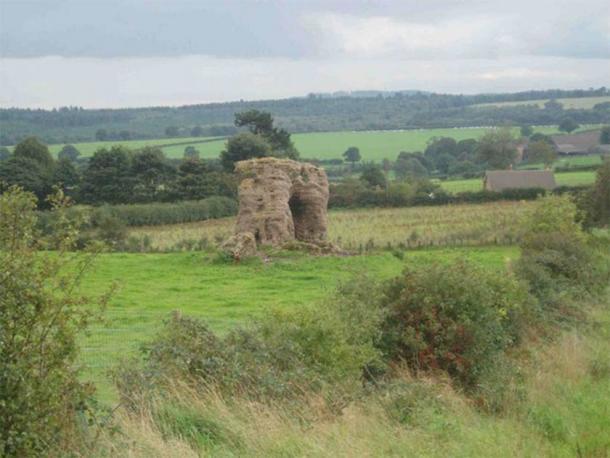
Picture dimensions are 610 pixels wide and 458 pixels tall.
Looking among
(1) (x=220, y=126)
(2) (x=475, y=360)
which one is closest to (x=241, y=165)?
(2) (x=475, y=360)

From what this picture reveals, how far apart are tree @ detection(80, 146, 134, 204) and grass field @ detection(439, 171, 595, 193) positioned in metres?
30.4

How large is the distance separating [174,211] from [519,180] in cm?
3442

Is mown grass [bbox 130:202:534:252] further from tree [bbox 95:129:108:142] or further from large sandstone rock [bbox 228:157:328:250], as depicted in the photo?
tree [bbox 95:129:108:142]

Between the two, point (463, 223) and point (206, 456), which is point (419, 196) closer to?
point (463, 223)

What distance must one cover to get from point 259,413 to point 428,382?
504 centimetres

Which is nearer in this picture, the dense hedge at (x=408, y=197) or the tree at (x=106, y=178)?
the tree at (x=106, y=178)

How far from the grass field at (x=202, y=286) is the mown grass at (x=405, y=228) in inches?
261

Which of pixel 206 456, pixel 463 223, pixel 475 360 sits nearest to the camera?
pixel 206 456

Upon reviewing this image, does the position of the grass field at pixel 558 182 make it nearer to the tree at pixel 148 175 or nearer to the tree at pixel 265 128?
the tree at pixel 265 128

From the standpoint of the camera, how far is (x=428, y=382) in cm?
1616

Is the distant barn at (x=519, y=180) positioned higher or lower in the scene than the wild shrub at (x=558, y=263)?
lower

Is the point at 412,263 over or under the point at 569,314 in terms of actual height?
over

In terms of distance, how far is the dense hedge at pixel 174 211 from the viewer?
63438 millimetres

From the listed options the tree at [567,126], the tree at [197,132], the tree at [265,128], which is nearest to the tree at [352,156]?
the tree at [197,132]
